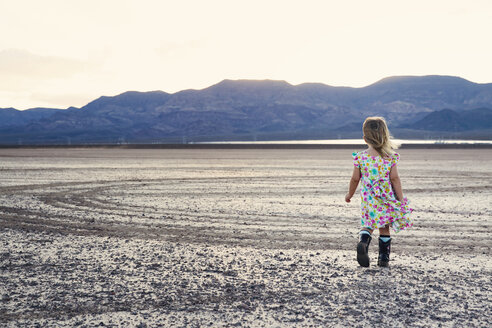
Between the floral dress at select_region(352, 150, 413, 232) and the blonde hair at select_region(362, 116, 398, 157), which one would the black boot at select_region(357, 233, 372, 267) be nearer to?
the floral dress at select_region(352, 150, 413, 232)

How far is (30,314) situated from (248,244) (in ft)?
11.1

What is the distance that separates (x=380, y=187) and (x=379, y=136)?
0.61 metres

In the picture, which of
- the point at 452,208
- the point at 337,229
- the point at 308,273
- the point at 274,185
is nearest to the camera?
the point at 308,273

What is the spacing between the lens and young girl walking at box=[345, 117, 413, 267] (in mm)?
5512

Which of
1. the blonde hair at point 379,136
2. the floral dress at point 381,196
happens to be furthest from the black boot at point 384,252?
the blonde hair at point 379,136

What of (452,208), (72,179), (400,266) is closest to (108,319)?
(400,266)

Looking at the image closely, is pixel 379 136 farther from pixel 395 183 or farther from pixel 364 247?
pixel 364 247

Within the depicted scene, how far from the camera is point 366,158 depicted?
5.62 meters

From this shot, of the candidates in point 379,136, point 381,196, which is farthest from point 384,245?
point 379,136

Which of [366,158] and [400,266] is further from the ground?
[366,158]

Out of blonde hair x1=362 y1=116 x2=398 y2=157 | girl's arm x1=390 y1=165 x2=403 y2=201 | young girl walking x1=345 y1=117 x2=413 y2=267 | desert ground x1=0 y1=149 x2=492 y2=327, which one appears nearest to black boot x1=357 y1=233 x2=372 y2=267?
young girl walking x1=345 y1=117 x2=413 y2=267

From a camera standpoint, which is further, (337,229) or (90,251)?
(337,229)

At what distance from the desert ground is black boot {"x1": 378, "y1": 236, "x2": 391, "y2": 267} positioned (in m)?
0.10

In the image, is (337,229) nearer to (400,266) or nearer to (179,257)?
(400,266)
